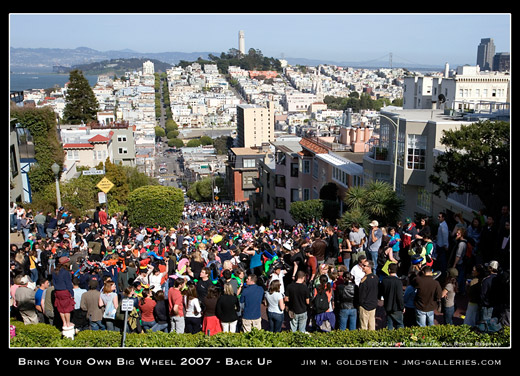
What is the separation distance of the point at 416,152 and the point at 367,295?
13.8 m

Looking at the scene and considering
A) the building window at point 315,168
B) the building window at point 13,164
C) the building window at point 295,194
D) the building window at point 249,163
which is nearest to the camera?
the building window at point 13,164

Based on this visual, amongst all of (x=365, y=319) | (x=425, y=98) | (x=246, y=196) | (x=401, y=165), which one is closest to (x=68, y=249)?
(x=365, y=319)

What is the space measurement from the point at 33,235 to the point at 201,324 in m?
8.69

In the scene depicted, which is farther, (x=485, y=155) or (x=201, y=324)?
(x=485, y=155)

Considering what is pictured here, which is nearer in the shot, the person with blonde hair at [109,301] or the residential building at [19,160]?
the person with blonde hair at [109,301]

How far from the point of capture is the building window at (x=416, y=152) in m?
20.6

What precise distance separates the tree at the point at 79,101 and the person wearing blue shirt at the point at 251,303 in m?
51.9

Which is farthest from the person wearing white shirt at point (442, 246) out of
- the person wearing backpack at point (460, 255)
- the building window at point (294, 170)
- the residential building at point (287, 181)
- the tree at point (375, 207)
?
the building window at point (294, 170)

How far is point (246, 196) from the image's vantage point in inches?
2788

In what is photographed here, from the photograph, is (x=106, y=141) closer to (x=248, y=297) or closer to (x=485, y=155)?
(x=485, y=155)

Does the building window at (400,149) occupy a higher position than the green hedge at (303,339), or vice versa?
the building window at (400,149)

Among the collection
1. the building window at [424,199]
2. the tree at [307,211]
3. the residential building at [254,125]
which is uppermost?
the building window at [424,199]

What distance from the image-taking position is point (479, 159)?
15.0 metres

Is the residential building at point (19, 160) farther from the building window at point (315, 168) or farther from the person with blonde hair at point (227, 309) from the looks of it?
the person with blonde hair at point (227, 309)
